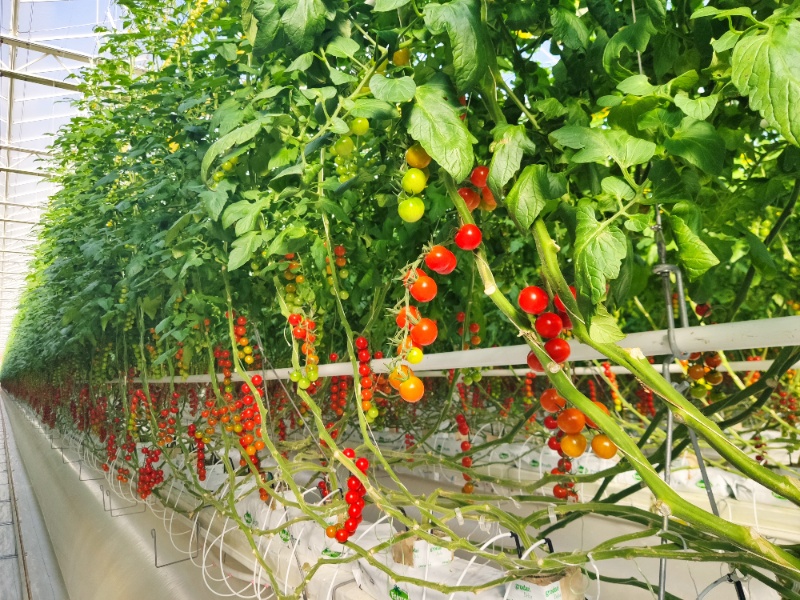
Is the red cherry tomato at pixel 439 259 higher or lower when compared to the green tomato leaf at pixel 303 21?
lower

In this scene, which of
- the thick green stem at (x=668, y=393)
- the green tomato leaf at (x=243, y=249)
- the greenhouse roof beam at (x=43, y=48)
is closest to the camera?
the thick green stem at (x=668, y=393)

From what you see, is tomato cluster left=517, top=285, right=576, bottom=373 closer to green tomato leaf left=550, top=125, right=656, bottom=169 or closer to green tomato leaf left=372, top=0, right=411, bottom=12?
green tomato leaf left=550, top=125, right=656, bottom=169

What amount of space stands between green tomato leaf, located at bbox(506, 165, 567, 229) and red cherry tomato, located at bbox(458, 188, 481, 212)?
0.36 ft

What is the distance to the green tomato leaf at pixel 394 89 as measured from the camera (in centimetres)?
56

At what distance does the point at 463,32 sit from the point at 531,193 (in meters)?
0.16

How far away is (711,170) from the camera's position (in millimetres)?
482

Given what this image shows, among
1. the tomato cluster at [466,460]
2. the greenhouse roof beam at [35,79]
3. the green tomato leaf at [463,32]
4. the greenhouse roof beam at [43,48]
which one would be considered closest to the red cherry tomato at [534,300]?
the green tomato leaf at [463,32]

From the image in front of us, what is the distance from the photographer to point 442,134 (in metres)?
0.56

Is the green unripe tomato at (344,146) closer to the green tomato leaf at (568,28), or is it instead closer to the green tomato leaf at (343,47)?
the green tomato leaf at (343,47)

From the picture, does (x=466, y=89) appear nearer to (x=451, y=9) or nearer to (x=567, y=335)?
(x=451, y=9)

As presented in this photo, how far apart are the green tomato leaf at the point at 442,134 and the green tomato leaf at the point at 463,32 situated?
38 mm

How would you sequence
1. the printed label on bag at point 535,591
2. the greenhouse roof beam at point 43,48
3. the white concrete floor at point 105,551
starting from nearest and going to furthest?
the printed label on bag at point 535,591 → the white concrete floor at point 105,551 → the greenhouse roof beam at point 43,48

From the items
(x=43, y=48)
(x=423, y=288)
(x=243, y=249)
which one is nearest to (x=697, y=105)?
(x=423, y=288)

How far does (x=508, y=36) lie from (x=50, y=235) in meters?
3.80
